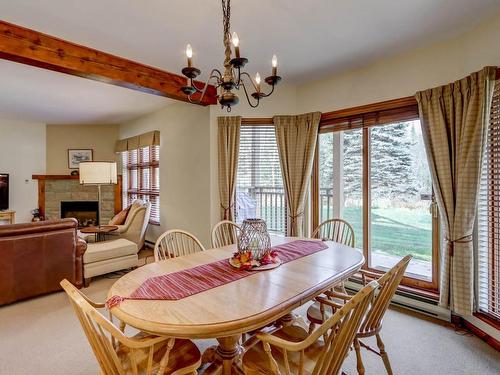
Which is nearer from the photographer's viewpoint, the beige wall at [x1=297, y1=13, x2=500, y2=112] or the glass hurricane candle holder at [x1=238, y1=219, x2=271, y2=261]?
the glass hurricane candle holder at [x1=238, y1=219, x2=271, y2=261]

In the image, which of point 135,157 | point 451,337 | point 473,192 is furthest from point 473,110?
point 135,157

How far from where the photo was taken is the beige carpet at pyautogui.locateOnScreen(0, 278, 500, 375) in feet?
6.37

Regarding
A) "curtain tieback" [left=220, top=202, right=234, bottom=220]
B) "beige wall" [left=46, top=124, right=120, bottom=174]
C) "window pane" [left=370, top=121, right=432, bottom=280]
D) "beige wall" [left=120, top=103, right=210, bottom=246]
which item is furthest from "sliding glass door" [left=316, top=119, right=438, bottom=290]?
"beige wall" [left=46, top=124, right=120, bottom=174]

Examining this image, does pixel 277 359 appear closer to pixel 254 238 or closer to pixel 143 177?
pixel 254 238

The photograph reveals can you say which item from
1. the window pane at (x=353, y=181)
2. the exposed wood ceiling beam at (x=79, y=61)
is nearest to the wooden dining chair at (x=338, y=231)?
the window pane at (x=353, y=181)

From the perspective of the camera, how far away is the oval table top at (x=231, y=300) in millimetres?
1146

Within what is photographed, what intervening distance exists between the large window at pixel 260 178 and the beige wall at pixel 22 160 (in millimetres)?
5035

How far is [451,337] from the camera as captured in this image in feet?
7.55

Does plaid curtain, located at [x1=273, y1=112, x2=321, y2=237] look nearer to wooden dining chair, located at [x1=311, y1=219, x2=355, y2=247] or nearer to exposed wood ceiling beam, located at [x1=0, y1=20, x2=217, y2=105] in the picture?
wooden dining chair, located at [x1=311, y1=219, x2=355, y2=247]

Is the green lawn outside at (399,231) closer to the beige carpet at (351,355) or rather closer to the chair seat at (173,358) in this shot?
the beige carpet at (351,355)

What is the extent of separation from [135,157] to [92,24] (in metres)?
3.83

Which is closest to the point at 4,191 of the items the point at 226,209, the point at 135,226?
the point at 135,226

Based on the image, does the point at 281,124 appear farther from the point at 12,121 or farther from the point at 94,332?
the point at 12,121

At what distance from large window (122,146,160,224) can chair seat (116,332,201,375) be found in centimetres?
386
